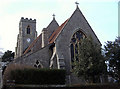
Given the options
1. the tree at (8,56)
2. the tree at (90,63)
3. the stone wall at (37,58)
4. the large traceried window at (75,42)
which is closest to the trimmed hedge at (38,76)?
the tree at (90,63)

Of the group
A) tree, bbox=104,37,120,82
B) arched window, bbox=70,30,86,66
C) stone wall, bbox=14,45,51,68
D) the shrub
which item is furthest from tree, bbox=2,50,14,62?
tree, bbox=104,37,120,82

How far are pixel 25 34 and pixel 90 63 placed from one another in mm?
27105

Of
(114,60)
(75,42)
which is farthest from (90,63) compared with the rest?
(75,42)

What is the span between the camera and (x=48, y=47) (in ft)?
87.3

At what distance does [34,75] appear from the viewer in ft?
61.4

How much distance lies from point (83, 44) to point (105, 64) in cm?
355

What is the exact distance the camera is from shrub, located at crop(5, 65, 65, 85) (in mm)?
17484

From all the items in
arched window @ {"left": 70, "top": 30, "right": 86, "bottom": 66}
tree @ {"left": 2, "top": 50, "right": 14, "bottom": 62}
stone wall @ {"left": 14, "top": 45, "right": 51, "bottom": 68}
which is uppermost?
tree @ {"left": 2, "top": 50, "right": 14, "bottom": 62}

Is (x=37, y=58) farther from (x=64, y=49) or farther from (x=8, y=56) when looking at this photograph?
(x=8, y=56)

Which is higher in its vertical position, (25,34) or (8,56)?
(25,34)

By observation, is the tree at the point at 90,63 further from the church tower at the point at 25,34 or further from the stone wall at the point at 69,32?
the church tower at the point at 25,34

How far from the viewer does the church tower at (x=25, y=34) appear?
1677 inches

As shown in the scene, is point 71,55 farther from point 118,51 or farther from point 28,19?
point 28,19

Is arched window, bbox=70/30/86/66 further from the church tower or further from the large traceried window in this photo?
the church tower
